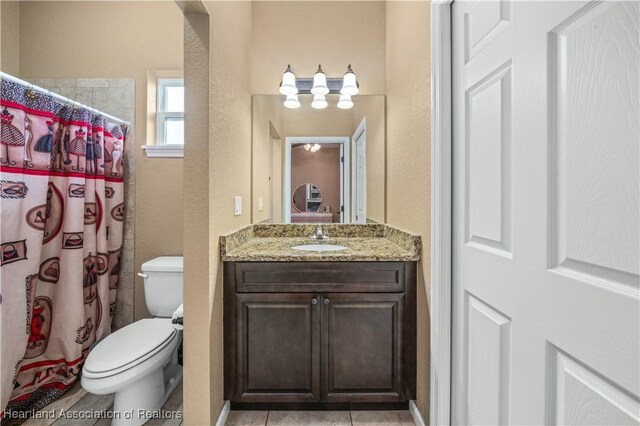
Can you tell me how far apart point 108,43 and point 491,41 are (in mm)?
2544

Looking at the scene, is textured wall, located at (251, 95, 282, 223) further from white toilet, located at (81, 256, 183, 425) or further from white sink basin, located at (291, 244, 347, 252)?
white toilet, located at (81, 256, 183, 425)

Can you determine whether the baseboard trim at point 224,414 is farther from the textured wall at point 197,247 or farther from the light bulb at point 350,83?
the light bulb at point 350,83

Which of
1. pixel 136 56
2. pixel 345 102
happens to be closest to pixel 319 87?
pixel 345 102

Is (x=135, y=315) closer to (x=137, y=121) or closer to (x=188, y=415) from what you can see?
(x=188, y=415)

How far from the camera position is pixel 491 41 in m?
1.02

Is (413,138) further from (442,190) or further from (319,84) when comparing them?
(319,84)

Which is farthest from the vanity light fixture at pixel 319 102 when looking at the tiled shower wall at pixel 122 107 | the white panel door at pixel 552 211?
the tiled shower wall at pixel 122 107

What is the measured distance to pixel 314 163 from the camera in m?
2.29

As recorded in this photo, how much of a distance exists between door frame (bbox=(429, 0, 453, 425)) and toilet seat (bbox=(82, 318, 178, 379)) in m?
1.37

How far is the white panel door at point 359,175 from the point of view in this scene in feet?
7.39

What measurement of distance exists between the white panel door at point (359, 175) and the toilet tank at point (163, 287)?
1.27 m

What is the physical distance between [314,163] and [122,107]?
146 cm

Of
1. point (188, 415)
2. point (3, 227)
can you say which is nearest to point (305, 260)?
point (188, 415)

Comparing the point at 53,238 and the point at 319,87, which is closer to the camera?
the point at 53,238
